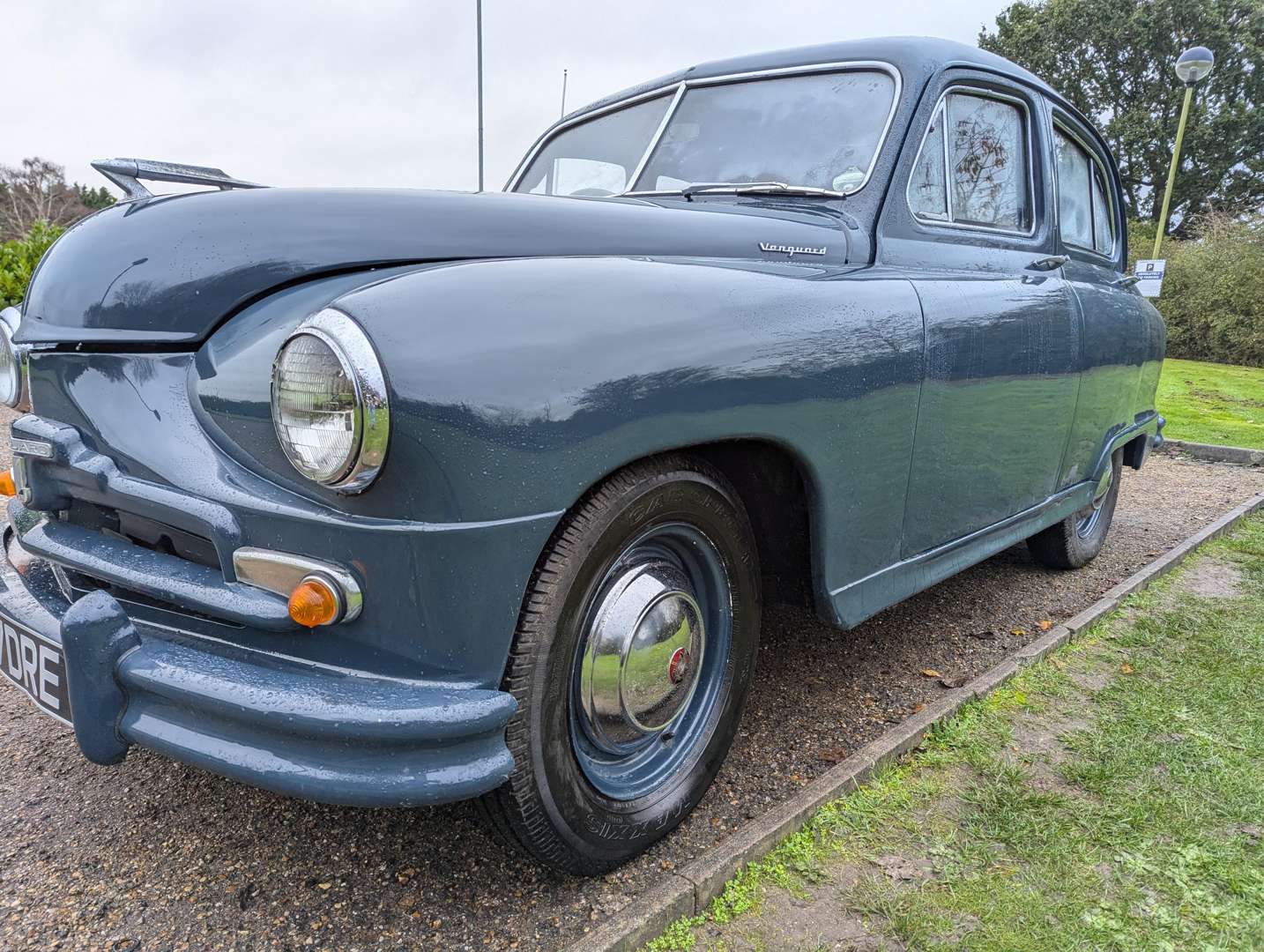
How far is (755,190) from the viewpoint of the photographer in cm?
246

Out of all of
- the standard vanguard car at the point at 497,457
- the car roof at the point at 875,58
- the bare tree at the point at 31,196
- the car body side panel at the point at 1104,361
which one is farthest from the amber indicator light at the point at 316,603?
the bare tree at the point at 31,196

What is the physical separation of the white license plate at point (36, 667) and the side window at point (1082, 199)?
137 inches

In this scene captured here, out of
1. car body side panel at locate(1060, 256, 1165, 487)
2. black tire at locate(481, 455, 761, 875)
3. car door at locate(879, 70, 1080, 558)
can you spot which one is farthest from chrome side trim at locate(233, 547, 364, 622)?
car body side panel at locate(1060, 256, 1165, 487)

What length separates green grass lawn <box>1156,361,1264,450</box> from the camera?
8.14 m

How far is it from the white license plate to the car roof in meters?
2.49

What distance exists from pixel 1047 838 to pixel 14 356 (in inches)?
102

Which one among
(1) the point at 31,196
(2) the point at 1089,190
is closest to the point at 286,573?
(2) the point at 1089,190

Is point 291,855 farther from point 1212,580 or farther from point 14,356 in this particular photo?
point 1212,580

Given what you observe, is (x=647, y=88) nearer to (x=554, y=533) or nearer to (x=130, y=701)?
(x=554, y=533)

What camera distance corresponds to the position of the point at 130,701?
1.42 meters

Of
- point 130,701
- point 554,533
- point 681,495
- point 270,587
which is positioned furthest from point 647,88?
point 130,701

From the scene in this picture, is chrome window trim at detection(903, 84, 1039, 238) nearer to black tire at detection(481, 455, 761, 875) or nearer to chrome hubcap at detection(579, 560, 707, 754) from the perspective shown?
black tire at detection(481, 455, 761, 875)

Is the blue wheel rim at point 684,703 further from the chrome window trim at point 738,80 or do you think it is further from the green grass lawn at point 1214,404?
the green grass lawn at point 1214,404

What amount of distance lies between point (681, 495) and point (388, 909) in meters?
0.98
